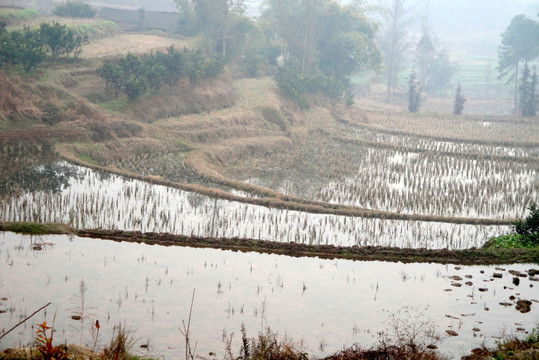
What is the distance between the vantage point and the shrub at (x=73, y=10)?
3265 cm

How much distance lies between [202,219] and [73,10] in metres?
26.1

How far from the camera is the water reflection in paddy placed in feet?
20.6

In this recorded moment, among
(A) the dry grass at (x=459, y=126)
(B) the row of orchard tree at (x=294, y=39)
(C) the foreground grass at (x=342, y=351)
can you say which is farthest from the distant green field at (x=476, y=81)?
(C) the foreground grass at (x=342, y=351)

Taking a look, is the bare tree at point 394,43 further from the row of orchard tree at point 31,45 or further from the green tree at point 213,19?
the row of orchard tree at point 31,45

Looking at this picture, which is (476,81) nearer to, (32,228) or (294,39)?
(294,39)

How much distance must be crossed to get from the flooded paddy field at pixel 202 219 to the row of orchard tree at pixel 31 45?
6255 millimetres

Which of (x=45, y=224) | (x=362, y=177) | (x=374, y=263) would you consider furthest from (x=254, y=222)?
(x=362, y=177)

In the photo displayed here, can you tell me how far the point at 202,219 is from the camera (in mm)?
11023

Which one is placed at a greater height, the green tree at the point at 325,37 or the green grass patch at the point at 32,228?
the green tree at the point at 325,37

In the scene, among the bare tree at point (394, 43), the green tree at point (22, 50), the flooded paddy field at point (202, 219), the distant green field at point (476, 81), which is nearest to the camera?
the flooded paddy field at point (202, 219)

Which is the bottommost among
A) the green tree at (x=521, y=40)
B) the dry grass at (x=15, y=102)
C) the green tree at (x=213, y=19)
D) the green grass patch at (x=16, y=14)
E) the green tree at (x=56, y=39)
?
the dry grass at (x=15, y=102)

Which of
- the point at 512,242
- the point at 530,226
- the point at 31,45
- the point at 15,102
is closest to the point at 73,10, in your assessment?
the point at 31,45

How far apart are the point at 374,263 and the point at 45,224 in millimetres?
5187

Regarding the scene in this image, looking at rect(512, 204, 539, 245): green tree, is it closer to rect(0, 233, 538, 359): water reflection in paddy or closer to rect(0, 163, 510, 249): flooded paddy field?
rect(0, 163, 510, 249): flooded paddy field
